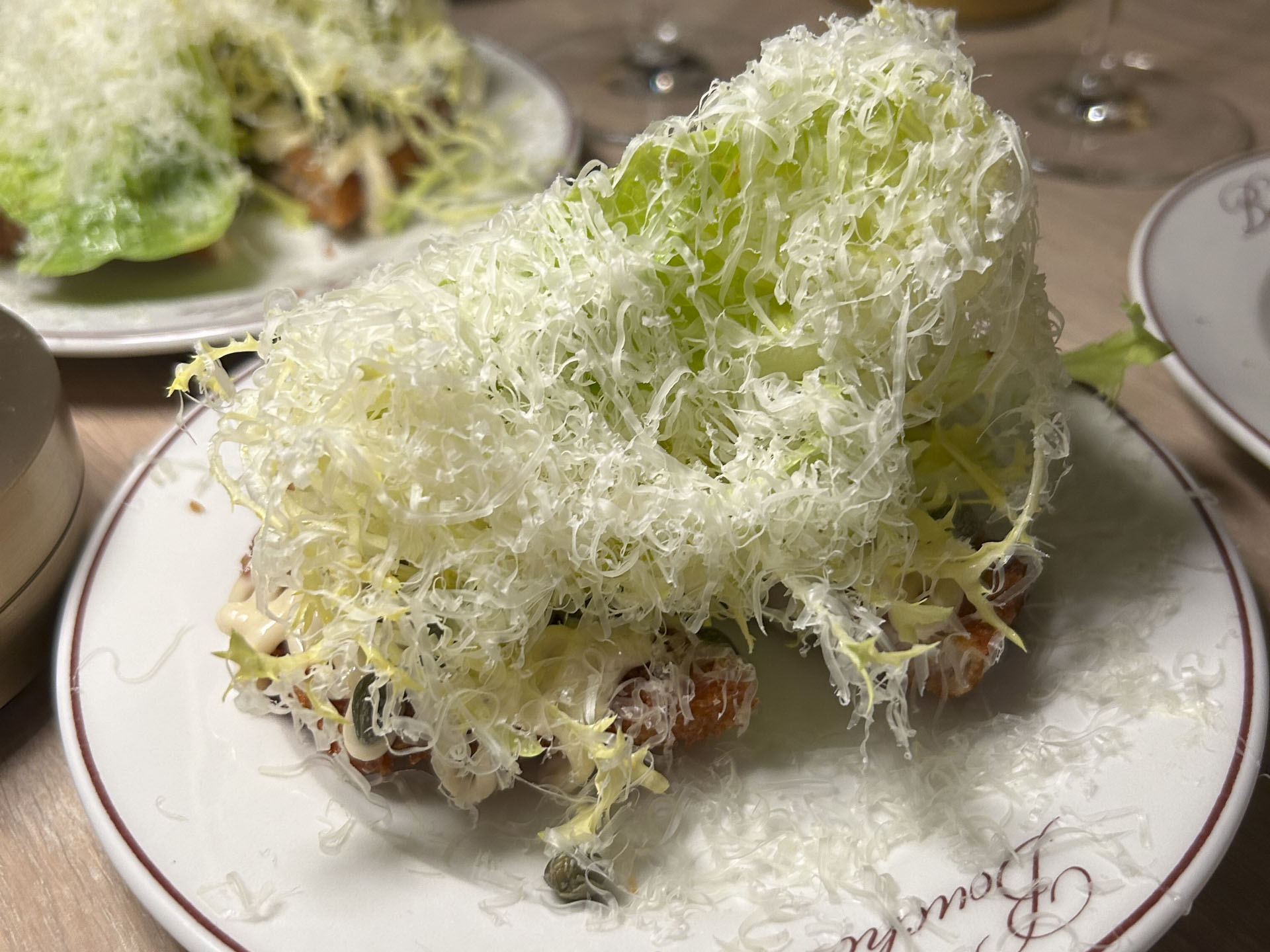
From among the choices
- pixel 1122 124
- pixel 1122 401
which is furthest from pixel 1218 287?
pixel 1122 124

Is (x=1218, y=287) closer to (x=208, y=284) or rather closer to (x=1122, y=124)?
(x=1122, y=124)

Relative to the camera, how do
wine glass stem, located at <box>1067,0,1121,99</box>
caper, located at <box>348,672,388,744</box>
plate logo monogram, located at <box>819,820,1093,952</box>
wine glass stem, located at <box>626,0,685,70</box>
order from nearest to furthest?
1. plate logo monogram, located at <box>819,820,1093,952</box>
2. caper, located at <box>348,672,388,744</box>
3. wine glass stem, located at <box>1067,0,1121,99</box>
4. wine glass stem, located at <box>626,0,685,70</box>

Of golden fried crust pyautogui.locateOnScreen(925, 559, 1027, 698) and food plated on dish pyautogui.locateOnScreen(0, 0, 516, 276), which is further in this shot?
food plated on dish pyautogui.locateOnScreen(0, 0, 516, 276)

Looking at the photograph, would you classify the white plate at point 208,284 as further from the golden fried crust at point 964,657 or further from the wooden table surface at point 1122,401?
the golden fried crust at point 964,657

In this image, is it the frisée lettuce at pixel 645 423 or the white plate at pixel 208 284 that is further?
the white plate at pixel 208 284

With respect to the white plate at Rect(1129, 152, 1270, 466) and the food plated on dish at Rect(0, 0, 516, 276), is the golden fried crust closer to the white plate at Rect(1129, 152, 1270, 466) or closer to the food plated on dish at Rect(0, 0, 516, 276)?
A: the white plate at Rect(1129, 152, 1270, 466)

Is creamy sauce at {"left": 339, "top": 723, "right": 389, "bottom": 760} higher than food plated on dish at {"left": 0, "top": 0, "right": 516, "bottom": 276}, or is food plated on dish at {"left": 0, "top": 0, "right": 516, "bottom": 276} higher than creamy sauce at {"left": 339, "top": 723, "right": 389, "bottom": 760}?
food plated on dish at {"left": 0, "top": 0, "right": 516, "bottom": 276}

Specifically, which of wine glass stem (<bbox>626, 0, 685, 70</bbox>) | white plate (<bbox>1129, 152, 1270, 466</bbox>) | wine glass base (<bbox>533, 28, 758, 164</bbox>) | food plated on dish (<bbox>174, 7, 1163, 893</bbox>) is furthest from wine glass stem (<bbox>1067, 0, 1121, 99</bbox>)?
food plated on dish (<bbox>174, 7, 1163, 893</bbox>)

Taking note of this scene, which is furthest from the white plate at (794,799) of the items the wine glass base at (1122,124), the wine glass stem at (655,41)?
the wine glass stem at (655,41)
